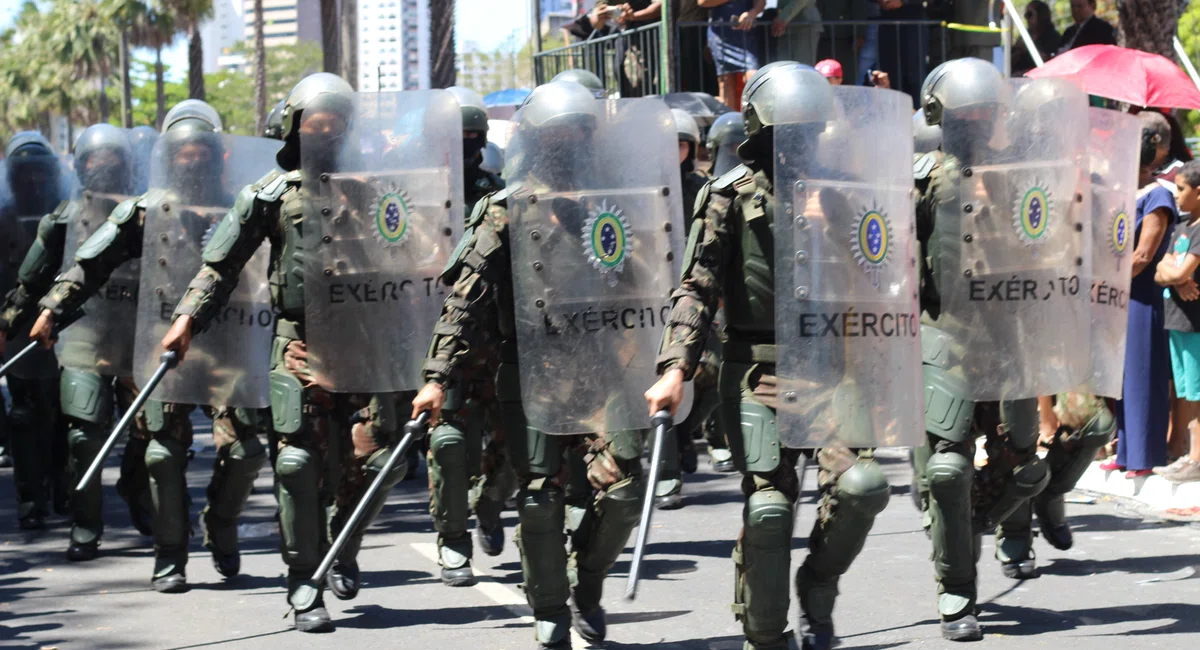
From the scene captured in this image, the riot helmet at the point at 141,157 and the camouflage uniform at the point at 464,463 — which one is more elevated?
the riot helmet at the point at 141,157

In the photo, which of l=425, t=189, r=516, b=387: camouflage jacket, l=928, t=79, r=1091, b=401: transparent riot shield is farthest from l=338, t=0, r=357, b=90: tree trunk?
l=928, t=79, r=1091, b=401: transparent riot shield

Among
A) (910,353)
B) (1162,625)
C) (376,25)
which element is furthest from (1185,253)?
(376,25)

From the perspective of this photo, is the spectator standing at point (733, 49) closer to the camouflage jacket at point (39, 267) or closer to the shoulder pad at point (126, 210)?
the camouflage jacket at point (39, 267)

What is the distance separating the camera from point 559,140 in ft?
17.5

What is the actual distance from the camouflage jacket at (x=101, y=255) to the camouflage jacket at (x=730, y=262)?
2978 mm

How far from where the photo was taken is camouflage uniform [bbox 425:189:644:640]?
5.46 metres

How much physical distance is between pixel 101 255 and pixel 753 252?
10.7 ft

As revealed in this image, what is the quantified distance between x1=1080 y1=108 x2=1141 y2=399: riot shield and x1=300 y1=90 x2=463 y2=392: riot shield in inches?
92.0

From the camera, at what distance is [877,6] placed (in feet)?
41.2

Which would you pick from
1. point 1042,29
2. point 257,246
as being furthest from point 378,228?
point 1042,29

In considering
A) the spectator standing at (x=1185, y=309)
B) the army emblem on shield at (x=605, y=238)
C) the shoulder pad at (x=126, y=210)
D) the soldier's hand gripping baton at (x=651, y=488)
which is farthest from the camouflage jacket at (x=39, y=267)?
the spectator standing at (x=1185, y=309)

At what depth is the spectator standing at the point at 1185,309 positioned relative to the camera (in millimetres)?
8688

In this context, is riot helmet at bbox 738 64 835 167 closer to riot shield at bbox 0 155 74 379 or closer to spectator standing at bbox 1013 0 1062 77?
riot shield at bbox 0 155 74 379

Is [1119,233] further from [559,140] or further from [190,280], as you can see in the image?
[190,280]
